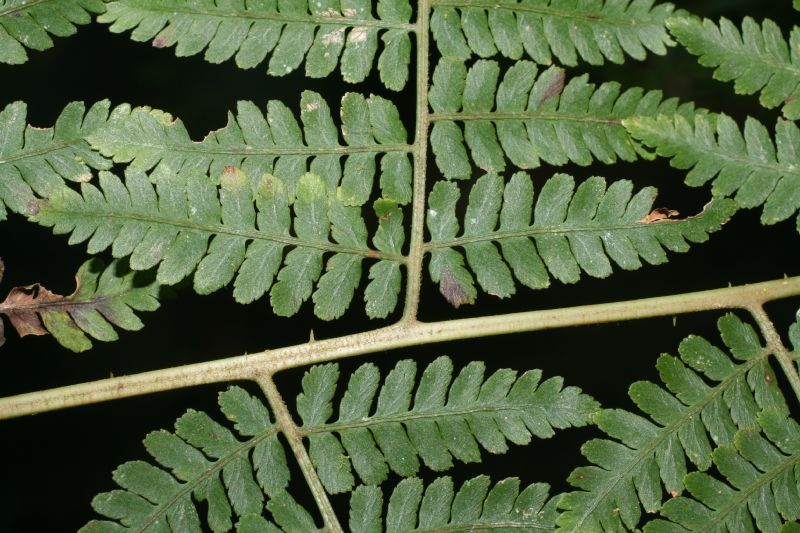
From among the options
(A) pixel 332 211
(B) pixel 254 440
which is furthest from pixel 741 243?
(B) pixel 254 440

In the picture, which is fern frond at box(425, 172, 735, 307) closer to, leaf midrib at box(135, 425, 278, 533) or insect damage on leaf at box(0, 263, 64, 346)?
leaf midrib at box(135, 425, 278, 533)

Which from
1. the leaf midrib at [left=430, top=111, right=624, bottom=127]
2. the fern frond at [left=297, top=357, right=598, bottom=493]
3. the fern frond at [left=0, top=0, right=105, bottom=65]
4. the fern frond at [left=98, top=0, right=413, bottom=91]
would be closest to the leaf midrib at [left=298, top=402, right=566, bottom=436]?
the fern frond at [left=297, top=357, right=598, bottom=493]

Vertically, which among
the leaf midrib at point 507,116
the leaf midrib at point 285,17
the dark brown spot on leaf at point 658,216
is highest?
the leaf midrib at point 285,17

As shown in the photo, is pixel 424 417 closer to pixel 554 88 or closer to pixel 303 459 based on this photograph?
pixel 303 459

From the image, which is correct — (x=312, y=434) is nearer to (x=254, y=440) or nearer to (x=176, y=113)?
(x=254, y=440)

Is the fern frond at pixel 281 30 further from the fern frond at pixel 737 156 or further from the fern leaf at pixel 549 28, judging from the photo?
the fern frond at pixel 737 156

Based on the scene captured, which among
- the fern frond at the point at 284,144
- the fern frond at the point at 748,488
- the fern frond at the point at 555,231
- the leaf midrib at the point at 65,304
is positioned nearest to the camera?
the fern frond at the point at 748,488

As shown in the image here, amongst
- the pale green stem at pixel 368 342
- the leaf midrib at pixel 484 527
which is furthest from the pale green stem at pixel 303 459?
the leaf midrib at pixel 484 527
